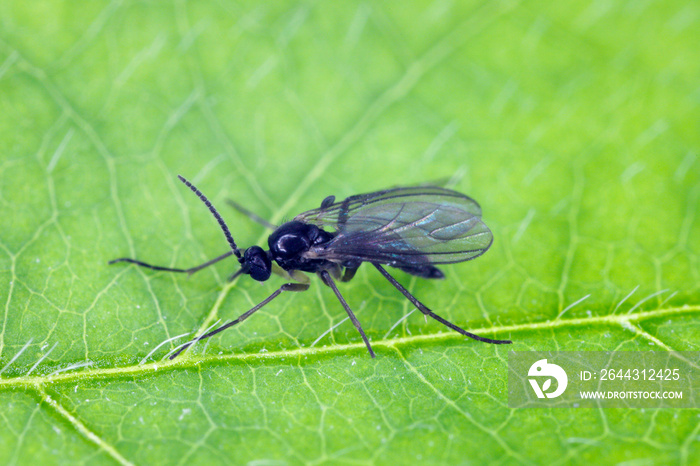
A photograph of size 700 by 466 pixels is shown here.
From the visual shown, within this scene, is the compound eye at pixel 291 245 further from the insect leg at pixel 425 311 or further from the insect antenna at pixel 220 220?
the insect leg at pixel 425 311

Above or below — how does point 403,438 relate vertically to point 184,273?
below

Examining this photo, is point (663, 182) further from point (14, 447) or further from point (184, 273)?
point (14, 447)

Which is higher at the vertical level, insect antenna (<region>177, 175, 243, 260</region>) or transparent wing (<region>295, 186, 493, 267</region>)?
insect antenna (<region>177, 175, 243, 260</region>)

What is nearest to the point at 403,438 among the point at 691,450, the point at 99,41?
the point at 691,450

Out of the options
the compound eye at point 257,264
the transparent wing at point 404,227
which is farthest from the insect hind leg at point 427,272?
the compound eye at point 257,264

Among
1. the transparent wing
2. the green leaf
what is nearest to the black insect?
the transparent wing

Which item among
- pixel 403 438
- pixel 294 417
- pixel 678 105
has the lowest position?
pixel 403 438

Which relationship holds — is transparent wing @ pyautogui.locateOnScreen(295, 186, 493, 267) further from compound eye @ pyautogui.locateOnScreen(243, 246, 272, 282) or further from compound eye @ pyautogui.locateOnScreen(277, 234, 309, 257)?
compound eye @ pyautogui.locateOnScreen(243, 246, 272, 282)
